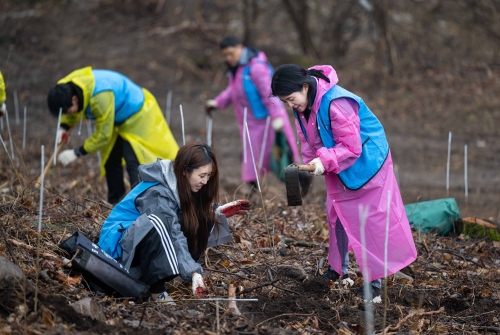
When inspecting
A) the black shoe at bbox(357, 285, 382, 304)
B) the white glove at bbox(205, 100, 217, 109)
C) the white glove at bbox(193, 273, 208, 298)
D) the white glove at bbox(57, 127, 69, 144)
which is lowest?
the black shoe at bbox(357, 285, 382, 304)

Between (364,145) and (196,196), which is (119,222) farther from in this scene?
(364,145)

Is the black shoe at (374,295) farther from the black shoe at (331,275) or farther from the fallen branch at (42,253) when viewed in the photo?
the fallen branch at (42,253)

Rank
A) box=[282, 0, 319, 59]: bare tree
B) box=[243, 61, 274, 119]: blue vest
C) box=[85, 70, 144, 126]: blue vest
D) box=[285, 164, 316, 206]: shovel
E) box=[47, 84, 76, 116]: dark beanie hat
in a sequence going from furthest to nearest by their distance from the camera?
box=[282, 0, 319, 59]: bare tree → box=[243, 61, 274, 119]: blue vest → box=[85, 70, 144, 126]: blue vest → box=[47, 84, 76, 116]: dark beanie hat → box=[285, 164, 316, 206]: shovel

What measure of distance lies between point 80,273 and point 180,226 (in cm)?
61

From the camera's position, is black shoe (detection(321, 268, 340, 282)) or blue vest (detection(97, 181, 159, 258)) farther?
black shoe (detection(321, 268, 340, 282))

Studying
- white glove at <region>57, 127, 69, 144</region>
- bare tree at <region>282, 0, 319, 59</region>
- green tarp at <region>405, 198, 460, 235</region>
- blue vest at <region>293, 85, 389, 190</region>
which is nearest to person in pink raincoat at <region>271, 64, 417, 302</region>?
blue vest at <region>293, 85, 389, 190</region>

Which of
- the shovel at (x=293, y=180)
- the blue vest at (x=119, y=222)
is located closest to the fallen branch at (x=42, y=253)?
the blue vest at (x=119, y=222)

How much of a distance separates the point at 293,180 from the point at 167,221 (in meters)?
0.74

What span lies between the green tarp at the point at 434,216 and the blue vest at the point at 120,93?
254cm

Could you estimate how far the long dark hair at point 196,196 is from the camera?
3.61 meters

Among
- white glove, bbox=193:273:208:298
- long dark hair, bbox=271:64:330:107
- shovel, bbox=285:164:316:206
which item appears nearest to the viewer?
Answer: white glove, bbox=193:273:208:298

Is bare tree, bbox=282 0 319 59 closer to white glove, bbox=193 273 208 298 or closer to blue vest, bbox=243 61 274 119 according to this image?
blue vest, bbox=243 61 274 119

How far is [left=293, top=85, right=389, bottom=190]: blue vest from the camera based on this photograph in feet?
12.1

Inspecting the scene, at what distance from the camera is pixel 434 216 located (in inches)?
219
